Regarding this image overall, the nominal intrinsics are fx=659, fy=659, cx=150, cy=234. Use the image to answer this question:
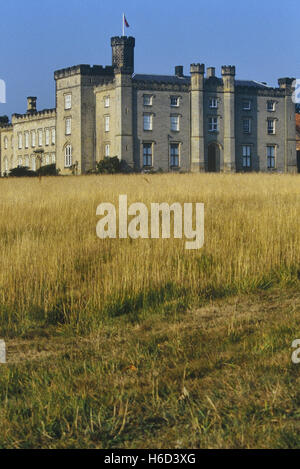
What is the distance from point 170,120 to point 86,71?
9.19 metres

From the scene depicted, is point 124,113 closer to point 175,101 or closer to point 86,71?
point 175,101

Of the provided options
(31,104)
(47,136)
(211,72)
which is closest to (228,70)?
(211,72)

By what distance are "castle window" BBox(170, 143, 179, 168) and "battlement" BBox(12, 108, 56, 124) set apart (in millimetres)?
15310

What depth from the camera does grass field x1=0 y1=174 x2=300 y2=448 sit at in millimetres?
3740

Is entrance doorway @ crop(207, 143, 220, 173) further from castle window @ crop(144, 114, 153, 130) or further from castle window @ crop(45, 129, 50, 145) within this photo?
castle window @ crop(45, 129, 50, 145)

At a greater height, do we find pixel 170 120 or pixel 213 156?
pixel 170 120

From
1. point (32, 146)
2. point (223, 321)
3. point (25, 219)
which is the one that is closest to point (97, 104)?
point (32, 146)

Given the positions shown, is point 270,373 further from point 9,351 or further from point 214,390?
point 9,351

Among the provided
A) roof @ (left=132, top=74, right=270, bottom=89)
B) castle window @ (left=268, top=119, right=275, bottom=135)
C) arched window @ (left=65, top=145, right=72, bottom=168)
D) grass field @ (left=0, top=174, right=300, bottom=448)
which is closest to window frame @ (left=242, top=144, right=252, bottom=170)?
castle window @ (left=268, top=119, right=275, bottom=135)

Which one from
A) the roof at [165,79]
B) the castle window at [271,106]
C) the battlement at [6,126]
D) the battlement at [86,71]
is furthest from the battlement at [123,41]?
the battlement at [6,126]

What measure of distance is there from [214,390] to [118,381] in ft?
2.14

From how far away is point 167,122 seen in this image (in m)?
57.4

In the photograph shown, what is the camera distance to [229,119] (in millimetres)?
58469

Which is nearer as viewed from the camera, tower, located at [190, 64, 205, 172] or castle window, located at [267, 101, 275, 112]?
tower, located at [190, 64, 205, 172]
